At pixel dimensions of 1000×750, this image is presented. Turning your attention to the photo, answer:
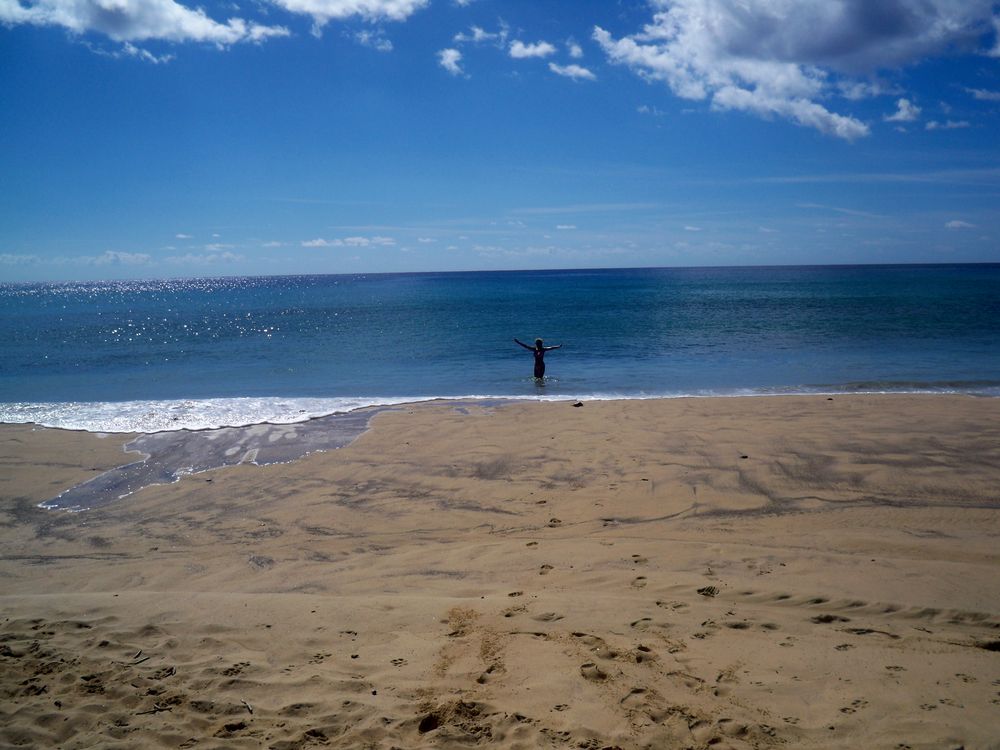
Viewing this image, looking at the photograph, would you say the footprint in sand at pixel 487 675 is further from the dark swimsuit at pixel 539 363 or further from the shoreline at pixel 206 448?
the dark swimsuit at pixel 539 363

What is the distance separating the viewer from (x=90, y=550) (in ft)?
24.7

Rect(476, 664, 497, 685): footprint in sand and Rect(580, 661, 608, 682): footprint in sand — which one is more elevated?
Rect(580, 661, 608, 682): footprint in sand

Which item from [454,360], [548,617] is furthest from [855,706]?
[454,360]

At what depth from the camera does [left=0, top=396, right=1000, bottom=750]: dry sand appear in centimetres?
392

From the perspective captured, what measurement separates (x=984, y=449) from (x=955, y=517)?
3792mm

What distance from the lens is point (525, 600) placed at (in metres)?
5.64

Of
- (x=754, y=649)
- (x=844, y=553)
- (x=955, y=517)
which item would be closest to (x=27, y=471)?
(x=754, y=649)

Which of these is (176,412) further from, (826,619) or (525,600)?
(826,619)

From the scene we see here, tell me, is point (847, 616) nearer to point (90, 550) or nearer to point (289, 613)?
point (289, 613)

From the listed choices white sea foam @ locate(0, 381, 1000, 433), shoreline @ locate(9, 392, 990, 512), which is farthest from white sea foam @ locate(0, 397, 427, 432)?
shoreline @ locate(9, 392, 990, 512)

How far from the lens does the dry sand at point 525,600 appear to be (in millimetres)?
3920

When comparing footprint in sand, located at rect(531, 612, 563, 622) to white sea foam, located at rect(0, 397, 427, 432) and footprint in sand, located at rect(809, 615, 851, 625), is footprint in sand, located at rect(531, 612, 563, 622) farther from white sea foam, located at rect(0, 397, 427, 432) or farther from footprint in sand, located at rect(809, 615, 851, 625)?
white sea foam, located at rect(0, 397, 427, 432)

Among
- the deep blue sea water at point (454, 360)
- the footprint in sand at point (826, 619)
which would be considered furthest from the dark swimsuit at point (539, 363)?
the footprint in sand at point (826, 619)

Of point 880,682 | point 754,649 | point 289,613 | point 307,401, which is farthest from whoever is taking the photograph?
point 307,401
